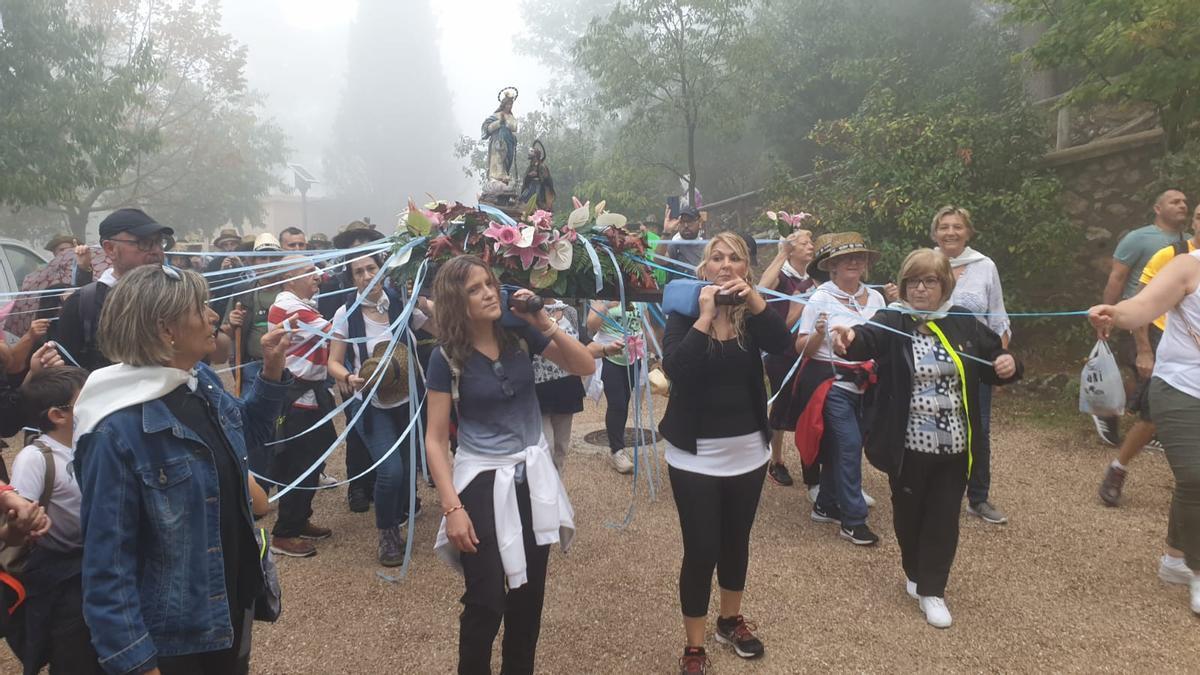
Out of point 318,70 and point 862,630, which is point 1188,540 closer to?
point 862,630

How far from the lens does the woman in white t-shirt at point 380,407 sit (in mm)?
4047

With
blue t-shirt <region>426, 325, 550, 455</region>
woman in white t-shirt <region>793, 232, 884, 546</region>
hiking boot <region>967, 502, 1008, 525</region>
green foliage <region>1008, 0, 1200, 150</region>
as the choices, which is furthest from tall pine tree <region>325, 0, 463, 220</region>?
blue t-shirt <region>426, 325, 550, 455</region>

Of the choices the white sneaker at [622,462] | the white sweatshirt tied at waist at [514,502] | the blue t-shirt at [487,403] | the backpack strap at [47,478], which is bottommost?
the white sneaker at [622,462]

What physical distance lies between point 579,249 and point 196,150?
85.1ft

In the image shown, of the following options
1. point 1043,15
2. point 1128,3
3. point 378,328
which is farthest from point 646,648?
point 1043,15

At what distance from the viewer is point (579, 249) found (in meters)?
3.13

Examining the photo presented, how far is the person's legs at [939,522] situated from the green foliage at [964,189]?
5.32m

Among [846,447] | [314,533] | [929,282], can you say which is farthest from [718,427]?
[314,533]

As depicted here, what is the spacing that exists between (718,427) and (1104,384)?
7.50 ft

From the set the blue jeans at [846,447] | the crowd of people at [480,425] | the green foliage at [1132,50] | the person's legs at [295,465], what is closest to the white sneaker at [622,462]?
the crowd of people at [480,425]

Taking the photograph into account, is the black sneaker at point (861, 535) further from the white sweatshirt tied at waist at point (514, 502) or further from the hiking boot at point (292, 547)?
the hiking boot at point (292, 547)

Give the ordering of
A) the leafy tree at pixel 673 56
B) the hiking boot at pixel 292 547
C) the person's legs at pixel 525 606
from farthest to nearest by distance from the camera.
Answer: the leafy tree at pixel 673 56 < the hiking boot at pixel 292 547 < the person's legs at pixel 525 606

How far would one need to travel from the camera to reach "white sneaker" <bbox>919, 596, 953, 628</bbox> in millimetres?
3277

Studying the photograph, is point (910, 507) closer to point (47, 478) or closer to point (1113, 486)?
point (1113, 486)
